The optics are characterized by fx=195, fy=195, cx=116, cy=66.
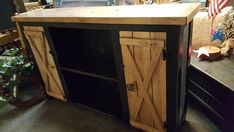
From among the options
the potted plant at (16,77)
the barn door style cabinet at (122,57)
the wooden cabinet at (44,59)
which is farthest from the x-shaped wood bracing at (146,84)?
the potted plant at (16,77)

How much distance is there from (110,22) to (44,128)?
1286mm

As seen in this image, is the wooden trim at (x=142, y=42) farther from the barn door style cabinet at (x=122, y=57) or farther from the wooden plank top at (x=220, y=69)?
the wooden plank top at (x=220, y=69)

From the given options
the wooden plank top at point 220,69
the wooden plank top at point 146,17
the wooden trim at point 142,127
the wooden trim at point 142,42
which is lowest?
the wooden trim at point 142,127

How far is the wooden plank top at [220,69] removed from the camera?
1.43m

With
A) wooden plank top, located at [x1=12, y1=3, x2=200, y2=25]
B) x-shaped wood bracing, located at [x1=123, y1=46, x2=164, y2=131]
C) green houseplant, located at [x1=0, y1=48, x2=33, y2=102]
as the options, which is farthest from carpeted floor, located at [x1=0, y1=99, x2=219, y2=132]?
wooden plank top, located at [x1=12, y1=3, x2=200, y2=25]

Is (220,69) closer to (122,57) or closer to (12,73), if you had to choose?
(122,57)

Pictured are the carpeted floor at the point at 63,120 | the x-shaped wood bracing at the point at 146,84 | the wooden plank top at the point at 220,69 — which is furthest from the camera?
the carpeted floor at the point at 63,120

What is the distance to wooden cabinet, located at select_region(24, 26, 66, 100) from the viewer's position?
1832 mm

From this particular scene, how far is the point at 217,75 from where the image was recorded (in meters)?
1.51

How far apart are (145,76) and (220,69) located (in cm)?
68

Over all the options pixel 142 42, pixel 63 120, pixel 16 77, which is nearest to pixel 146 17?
pixel 142 42

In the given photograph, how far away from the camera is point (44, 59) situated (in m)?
1.96

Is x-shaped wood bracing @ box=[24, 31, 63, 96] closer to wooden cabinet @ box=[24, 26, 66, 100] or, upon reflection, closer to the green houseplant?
wooden cabinet @ box=[24, 26, 66, 100]

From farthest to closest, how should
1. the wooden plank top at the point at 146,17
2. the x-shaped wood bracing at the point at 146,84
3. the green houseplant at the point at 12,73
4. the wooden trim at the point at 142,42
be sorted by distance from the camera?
1. the green houseplant at the point at 12,73
2. the x-shaped wood bracing at the point at 146,84
3. the wooden trim at the point at 142,42
4. the wooden plank top at the point at 146,17
